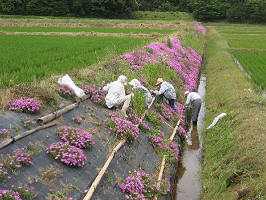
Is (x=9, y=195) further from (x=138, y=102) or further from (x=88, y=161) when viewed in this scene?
(x=138, y=102)

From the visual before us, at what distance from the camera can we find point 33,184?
13.7ft

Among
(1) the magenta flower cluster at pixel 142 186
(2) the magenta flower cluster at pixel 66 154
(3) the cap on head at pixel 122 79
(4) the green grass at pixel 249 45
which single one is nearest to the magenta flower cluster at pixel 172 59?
(3) the cap on head at pixel 122 79

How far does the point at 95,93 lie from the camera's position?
833 cm

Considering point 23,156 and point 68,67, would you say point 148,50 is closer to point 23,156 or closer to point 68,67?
point 68,67

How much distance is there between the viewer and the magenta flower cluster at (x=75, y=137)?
18.2 feet

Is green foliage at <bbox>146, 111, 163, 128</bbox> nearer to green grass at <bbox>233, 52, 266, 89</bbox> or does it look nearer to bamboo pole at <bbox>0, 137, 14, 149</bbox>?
bamboo pole at <bbox>0, 137, 14, 149</bbox>

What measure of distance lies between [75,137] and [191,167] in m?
4.01

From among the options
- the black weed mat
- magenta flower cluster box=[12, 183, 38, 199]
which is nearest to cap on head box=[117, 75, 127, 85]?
the black weed mat

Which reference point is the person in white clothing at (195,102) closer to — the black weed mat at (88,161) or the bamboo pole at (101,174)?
the black weed mat at (88,161)

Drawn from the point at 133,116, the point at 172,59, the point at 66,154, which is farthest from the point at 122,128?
the point at 172,59

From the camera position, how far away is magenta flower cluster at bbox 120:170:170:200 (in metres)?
5.37

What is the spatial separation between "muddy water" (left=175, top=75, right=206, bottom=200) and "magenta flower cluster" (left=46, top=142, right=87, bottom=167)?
2944mm

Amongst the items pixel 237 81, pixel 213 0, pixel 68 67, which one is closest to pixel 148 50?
pixel 237 81

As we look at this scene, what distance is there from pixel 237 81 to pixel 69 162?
10788mm
